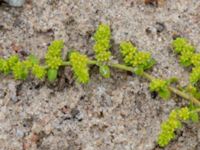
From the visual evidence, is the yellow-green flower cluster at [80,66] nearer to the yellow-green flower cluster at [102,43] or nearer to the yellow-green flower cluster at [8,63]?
the yellow-green flower cluster at [102,43]

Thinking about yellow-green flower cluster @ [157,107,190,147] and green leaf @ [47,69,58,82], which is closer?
yellow-green flower cluster @ [157,107,190,147]

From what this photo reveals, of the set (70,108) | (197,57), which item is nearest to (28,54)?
(70,108)

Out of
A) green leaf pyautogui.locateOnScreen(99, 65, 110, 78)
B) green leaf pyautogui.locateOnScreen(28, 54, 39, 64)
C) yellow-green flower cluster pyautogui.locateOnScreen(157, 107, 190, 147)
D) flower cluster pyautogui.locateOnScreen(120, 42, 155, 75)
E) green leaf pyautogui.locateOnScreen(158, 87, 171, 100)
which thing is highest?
flower cluster pyautogui.locateOnScreen(120, 42, 155, 75)

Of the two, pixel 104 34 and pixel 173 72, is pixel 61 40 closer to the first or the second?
pixel 104 34

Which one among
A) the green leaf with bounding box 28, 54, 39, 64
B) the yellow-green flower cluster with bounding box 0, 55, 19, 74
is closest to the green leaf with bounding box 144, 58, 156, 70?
the green leaf with bounding box 28, 54, 39, 64

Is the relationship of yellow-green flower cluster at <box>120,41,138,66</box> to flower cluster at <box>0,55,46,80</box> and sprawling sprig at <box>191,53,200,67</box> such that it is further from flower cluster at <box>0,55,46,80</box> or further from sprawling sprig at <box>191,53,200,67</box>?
flower cluster at <box>0,55,46,80</box>

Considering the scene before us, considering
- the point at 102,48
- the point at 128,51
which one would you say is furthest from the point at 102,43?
the point at 128,51

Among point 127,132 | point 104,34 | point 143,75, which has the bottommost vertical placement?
point 127,132
